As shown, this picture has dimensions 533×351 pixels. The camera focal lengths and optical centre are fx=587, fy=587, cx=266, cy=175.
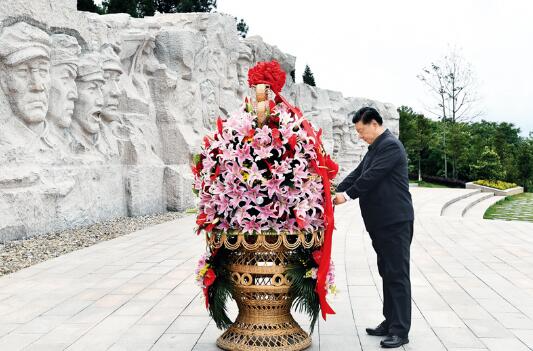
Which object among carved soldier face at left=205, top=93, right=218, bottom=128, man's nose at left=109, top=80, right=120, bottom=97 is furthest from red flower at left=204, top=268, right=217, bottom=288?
carved soldier face at left=205, top=93, right=218, bottom=128

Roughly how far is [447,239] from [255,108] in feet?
20.0

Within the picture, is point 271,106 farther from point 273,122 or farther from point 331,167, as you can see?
point 331,167

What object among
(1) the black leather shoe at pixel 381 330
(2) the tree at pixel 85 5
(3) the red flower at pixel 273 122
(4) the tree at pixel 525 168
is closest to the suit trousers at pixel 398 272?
(1) the black leather shoe at pixel 381 330

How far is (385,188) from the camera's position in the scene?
3754 mm

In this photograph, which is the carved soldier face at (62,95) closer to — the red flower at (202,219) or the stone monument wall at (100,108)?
the stone monument wall at (100,108)

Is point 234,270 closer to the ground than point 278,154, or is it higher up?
closer to the ground

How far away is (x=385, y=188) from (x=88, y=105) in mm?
6919

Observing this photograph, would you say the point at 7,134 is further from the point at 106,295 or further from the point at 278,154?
the point at 278,154

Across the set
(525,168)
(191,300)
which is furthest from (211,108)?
(525,168)

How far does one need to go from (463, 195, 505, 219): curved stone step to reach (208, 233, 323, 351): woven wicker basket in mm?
12782

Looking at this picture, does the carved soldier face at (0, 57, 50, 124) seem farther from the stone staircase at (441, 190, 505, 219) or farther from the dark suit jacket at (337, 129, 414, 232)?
the stone staircase at (441, 190, 505, 219)

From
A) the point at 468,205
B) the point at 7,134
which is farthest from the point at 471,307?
the point at 468,205

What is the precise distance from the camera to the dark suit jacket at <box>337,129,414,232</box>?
3.71m

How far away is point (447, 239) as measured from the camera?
874cm
